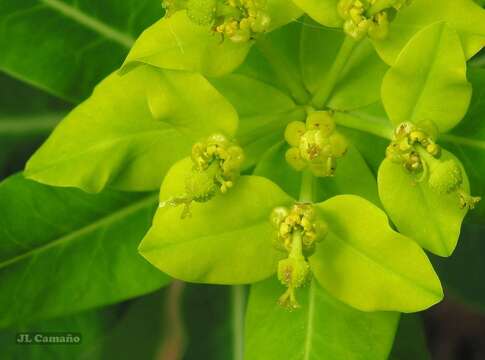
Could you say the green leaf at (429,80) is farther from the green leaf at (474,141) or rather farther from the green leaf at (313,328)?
the green leaf at (313,328)

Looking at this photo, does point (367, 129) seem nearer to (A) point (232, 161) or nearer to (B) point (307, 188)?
(B) point (307, 188)

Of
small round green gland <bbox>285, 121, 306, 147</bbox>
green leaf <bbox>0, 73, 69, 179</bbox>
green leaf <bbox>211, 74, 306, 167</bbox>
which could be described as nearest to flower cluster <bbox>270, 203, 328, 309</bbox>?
small round green gland <bbox>285, 121, 306, 147</bbox>

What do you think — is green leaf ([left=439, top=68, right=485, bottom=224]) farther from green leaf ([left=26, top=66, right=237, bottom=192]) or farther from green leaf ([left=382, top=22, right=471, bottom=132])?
green leaf ([left=26, top=66, right=237, bottom=192])

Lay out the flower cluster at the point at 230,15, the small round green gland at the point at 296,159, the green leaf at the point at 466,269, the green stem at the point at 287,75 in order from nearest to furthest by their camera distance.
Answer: the flower cluster at the point at 230,15
the small round green gland at the point at 296,159
the green stem at the point at 287,75
the green leaf at the point at 466,269

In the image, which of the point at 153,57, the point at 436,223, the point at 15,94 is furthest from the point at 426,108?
the point at 15,94

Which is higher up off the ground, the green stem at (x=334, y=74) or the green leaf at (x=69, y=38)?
the green leaf at (x=69, y=38)

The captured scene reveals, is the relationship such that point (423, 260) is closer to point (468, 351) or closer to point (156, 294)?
point (156, 294)

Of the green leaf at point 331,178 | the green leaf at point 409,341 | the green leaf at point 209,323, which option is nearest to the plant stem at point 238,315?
the green leaf at point 209,323

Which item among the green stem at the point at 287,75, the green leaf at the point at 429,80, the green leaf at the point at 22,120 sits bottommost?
the green leaf at the point at 429,80
